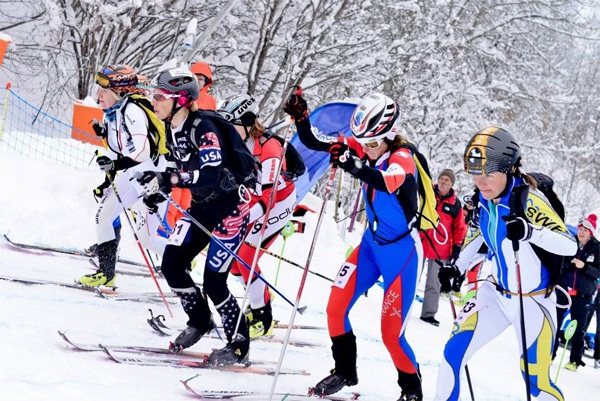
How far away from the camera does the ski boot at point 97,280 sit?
6.54m

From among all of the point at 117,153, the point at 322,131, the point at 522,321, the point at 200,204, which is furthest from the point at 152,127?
the point at 322,131

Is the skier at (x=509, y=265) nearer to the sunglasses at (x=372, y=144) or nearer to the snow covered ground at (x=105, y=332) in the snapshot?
the sunglasses at (x=372, y=144)

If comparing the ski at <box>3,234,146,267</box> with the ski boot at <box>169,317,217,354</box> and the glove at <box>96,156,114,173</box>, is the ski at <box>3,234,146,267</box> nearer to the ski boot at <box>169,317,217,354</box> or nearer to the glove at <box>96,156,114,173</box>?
the glove at <box>96,156,114,173</box>

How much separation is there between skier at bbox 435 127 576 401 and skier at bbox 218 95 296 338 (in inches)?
87.3

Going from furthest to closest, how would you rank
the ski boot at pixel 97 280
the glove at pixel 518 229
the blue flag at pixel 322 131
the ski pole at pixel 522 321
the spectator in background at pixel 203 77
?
the blue flag at pixel 322 131 → the spectator in background at pixel 203 77 → the ski boot at pixel 97 280 → the ski pole at pixel 522 321 → the glove at pixel 518 229

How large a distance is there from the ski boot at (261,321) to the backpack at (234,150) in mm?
1624

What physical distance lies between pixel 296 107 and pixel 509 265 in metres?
1.88

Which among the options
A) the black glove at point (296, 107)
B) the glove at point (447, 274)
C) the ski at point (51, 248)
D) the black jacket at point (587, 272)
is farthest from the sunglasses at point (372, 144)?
the black jacket at point (587, 272)

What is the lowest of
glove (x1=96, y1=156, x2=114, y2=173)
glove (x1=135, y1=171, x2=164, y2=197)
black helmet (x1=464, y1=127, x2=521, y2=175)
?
glove (x1=96, y1=156, x2=114, y2=173)

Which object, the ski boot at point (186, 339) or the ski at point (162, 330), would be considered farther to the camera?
the ski at point (162, 330)

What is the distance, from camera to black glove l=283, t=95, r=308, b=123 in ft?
16.2

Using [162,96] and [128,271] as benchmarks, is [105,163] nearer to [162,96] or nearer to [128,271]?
[162,96]

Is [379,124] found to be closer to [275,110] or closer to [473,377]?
[473,377]

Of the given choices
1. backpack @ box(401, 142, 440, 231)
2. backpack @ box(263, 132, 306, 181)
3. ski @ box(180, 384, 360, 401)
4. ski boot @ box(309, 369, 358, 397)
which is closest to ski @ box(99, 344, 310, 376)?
ski @ box(180, 384, 360, 401)
